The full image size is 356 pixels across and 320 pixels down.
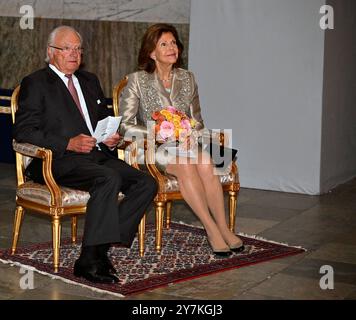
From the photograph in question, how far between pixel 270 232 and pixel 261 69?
6.73 feet

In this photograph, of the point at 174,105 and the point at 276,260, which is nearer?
the point at 276,260

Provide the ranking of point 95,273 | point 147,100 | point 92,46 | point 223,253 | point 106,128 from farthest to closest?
1. point 92,46
2. point 147,100
3. point 223,253
4. point 106,128
5. point 95,273

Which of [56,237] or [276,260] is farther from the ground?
[56,237]

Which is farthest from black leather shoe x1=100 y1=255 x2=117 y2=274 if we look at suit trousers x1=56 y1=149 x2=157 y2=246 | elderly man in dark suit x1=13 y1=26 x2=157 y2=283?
suit trousers x1=56 y1=149 x2=157 y2=246

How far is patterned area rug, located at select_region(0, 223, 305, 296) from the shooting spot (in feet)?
17.5

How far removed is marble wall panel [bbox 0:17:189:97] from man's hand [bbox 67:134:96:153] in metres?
3.68

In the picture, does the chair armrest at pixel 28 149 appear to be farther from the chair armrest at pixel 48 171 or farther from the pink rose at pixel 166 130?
the pink rose at pixel 166 130

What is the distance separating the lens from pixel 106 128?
222 inches

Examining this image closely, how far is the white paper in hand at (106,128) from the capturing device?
220 inches

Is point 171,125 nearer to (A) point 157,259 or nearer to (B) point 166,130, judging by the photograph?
(B) point 166,130

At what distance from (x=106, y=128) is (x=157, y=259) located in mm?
947

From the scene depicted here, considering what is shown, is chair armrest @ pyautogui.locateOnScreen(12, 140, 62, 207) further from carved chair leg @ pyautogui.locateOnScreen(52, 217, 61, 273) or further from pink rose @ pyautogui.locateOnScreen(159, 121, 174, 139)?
pink rose @ pyautogui.locateOnScreen(159, 121, 174, 139)

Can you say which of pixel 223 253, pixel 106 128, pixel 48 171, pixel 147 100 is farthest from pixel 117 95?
pixel 223 253

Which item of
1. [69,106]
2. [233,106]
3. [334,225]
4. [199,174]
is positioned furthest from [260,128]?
[69,106]
